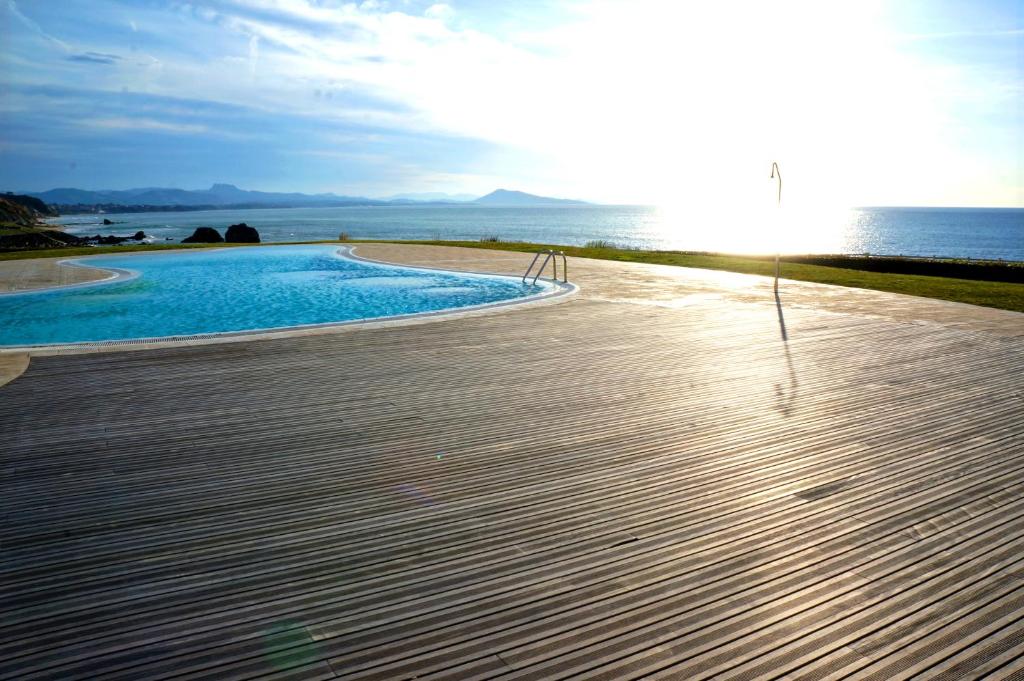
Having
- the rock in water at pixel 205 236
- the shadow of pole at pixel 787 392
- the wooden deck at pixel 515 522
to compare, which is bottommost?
the wooden deck at pixel 515 522

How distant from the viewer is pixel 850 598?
2.57 metres

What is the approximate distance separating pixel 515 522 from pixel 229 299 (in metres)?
12.3

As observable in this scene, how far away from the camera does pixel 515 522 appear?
10.7 feet

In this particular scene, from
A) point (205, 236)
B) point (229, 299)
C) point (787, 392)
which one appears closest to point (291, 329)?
point (787, 392)

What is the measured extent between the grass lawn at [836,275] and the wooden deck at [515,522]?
662cm

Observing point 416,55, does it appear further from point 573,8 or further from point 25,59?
point 25,59

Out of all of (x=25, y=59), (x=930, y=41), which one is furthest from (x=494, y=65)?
(x=25, y=59)

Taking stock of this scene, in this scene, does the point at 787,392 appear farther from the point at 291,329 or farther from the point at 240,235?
the point at 240,235

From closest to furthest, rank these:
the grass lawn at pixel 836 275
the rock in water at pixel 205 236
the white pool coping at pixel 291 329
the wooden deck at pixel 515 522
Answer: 1. the wooden deck at pixel 515 522
2. the white pool coping at pixel 291 329
3. the grass lawn at pixel 836 275
4. the rock in water at pixel 205 236

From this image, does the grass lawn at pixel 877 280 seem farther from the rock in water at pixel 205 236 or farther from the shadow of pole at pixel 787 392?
the rock in water at pixel 205 236

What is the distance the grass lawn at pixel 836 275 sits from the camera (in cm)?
1188

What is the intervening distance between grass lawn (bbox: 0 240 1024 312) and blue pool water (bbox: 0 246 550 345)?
468 centimetres

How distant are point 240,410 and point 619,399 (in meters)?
2.97

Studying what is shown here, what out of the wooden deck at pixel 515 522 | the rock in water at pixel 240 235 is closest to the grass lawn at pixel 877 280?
the wooden deck at pixel 515 522
